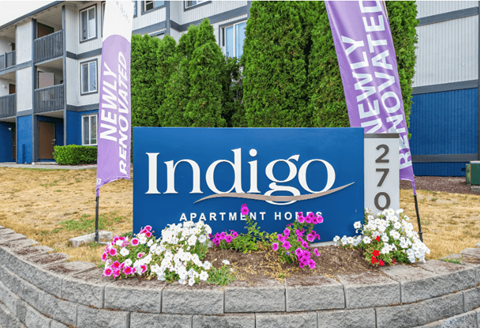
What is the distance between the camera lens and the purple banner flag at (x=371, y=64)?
316cm

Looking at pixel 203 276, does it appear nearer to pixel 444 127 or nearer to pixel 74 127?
pixel 444 127

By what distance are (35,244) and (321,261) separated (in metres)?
3.13

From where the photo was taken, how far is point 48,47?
16.3m

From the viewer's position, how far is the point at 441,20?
1131cm

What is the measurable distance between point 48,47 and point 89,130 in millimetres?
5389

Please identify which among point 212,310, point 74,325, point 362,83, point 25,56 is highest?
point 25,56

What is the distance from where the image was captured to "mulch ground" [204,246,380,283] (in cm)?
232

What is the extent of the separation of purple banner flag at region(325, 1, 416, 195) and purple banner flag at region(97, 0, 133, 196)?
273 centimetres

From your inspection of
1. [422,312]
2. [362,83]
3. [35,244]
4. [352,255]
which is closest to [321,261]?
[352,255]

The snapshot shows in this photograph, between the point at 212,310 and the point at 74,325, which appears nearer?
the point at 212,310

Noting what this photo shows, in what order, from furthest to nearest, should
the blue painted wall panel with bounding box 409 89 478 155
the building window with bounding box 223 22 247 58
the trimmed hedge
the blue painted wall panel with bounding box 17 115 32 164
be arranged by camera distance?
1. the blue painted wall panel with bounding box 17 115 32 164
2. the trimmed hedge
3. the building window with bounding box 223 22 247 58
4. the blue painted wall panel with bounding box 409 89 478 155

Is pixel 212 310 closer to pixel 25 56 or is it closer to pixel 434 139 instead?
pixel 434 139

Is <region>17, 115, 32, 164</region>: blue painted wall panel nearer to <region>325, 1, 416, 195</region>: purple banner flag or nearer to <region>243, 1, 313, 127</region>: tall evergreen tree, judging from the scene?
<region>243, 1, 313, 127</region>: tall evergreen tree

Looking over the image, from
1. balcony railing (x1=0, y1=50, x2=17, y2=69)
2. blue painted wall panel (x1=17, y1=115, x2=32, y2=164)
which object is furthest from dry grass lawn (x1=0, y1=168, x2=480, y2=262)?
balcony railing (x1=0, y1=50, x2=17, y2=69)
